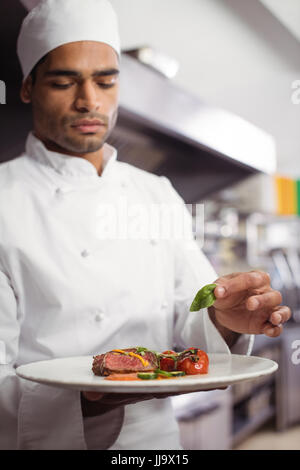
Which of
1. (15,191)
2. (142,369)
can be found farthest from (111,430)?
(15,191)

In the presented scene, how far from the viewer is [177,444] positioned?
84cm

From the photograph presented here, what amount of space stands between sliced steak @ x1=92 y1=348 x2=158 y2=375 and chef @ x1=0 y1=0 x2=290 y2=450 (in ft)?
0.23

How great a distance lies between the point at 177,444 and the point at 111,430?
18cm

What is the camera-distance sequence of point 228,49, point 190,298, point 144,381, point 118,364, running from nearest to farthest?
point 144,381 → point 118,364 → point 190,298 → point 228,49

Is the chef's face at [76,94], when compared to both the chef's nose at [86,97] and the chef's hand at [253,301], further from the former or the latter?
the chef's hand at [253,301]

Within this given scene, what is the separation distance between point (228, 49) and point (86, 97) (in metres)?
0.58

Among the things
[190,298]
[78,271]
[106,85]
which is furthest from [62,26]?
[190,298]

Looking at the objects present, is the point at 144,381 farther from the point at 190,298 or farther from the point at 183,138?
the point at 183,138

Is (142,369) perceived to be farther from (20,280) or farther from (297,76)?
(297,76)

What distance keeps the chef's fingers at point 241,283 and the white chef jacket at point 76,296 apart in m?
0.16

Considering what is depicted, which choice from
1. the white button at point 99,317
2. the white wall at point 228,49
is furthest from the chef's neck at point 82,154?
the white wall at point 228,49

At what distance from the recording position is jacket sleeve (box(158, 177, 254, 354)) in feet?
2.47

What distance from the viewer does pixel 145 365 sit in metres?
0.58

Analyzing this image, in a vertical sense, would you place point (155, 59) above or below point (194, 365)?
above
